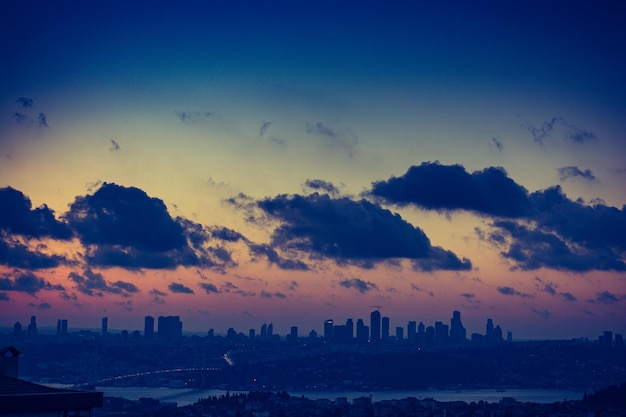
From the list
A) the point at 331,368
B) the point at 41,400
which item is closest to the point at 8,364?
the point at 41,400

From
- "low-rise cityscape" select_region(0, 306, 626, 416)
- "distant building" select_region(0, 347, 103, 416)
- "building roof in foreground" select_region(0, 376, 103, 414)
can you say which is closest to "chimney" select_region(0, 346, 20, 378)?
"distant building" select_region(0, 347, 103, 416)

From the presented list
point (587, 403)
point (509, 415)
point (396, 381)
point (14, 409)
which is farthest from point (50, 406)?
point (396, 381)

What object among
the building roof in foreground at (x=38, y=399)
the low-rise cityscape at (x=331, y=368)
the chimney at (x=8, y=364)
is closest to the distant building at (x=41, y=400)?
the building roof in foreground at (x=38, y=399)

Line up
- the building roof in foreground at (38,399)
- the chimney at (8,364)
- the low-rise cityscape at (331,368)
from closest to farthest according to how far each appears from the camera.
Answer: the building roof in foreground at (38,399) < the chimney at (8,364) < the low-rise cityscape at (331,368)

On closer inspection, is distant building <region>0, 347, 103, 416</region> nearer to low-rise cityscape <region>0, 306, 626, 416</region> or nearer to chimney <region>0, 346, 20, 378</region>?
chimney <region>0, 346, 20, 378</region>

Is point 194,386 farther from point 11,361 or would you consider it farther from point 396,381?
point 11,361

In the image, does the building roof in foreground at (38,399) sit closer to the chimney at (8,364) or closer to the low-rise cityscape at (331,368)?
the chimney at (8,364)

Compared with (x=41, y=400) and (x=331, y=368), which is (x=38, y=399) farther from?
(x=331, y=368)

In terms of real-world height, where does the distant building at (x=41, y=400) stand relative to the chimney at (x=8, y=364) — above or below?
below

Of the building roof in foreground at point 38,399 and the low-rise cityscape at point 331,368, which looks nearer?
the building roof in foreground at point 38,399

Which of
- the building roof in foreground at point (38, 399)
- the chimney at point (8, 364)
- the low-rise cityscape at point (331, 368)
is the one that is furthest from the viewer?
the low-rise cityscape at point (331, 368)
